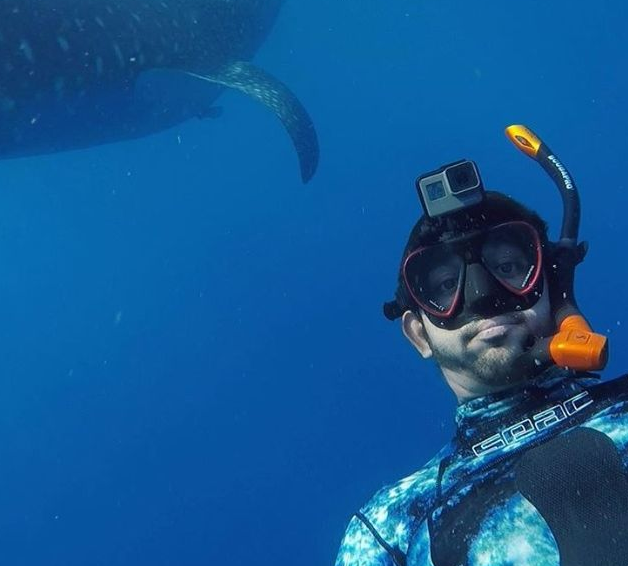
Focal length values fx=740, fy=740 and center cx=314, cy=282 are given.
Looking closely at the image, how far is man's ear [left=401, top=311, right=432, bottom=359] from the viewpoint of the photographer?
2.78 m

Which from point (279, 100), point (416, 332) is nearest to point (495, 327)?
point (416, 332)

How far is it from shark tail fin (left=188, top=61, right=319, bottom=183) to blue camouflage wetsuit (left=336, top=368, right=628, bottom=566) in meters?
5.16

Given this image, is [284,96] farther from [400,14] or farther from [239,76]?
[400,14]

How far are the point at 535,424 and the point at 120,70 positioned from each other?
4.87m

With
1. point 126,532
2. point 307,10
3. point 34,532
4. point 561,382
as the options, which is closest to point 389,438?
point 126,532

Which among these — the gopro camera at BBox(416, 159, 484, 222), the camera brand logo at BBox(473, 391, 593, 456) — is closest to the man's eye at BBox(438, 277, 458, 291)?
the gopro camera at BBox(416, 159, 484, 222)

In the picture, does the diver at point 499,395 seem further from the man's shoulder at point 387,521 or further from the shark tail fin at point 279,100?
the shark tail fin at point 279,100

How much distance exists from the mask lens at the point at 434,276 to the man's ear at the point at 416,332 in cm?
17

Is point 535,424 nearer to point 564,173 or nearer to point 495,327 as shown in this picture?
point 495,327

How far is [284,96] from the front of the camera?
742 centimetres

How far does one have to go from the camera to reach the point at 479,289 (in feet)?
8.08

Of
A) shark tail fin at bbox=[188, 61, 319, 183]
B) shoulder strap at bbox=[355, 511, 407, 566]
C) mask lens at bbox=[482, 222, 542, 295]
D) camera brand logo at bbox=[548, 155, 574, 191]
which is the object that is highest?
shark tail fin at bbox=[188, 61, 319, 183]

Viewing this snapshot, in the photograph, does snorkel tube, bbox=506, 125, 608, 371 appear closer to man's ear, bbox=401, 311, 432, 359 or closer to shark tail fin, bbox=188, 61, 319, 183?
man's ear, bbox=401, 311, 432, 359

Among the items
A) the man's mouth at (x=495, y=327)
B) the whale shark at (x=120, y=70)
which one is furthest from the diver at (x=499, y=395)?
the whale shark at (x=120, y=70)
